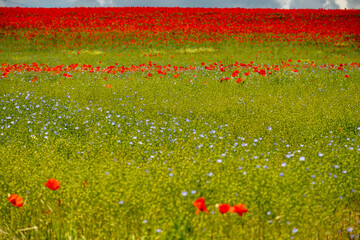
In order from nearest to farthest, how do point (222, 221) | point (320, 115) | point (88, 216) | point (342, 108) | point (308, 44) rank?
point (222, 221), point (88, 216), point (320, 115), point (342, 108), point (308, 44)

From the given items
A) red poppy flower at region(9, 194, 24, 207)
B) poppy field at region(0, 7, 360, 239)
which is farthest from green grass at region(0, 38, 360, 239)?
red poppy flower at region(9, 194, 24, 207)

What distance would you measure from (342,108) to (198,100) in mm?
2715

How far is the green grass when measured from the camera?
2.27 metres

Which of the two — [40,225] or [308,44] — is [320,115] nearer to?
[40,225]

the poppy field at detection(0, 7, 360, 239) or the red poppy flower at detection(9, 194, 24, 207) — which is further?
the poppy field at detection(0, 7, 360, 239)

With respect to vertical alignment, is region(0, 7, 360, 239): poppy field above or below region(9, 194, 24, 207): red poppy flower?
below

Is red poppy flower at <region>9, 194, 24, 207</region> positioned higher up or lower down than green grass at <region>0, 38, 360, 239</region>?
higher up

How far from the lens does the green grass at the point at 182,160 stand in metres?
2.27

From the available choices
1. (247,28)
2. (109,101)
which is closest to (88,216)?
(109,101)

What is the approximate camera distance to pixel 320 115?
4.90 meters

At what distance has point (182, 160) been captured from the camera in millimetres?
3217

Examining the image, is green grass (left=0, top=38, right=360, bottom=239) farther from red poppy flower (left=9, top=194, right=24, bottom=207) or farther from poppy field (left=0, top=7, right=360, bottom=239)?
red poppy flower (left=9, top=194, right=24, bottom=207)

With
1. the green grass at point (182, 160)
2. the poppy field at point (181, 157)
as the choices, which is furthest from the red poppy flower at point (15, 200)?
the green grass at point (182, 160)

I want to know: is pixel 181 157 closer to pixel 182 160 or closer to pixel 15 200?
pixel 182 160
